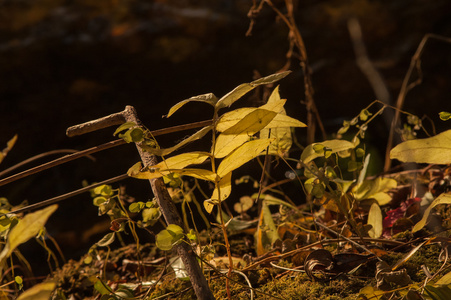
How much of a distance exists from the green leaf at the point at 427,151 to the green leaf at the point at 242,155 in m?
0.20

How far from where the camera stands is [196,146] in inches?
60.8

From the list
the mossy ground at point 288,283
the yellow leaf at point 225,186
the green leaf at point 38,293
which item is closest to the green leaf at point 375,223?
the mossy ground at point 288,283

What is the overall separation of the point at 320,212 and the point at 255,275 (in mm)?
316

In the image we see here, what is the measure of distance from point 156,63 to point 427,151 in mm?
1749

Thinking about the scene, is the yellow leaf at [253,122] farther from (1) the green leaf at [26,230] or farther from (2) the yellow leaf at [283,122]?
(1) the green leaf at [26,230]

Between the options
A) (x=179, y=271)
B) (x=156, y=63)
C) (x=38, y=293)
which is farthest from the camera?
(x=156, y=63)

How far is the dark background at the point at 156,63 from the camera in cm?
207

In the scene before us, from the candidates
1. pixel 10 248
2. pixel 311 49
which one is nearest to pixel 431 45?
pixel 311 49

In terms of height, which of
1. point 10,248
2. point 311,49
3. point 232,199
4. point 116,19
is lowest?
point 232,199

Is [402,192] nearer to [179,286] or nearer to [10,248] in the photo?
[179,286]

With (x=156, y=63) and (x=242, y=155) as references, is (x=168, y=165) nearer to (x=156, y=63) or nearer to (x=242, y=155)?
(x=242, y=155)

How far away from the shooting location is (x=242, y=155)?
58 centimetres

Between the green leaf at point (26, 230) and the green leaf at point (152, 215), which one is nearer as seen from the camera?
the green leaf at point (26, 230)

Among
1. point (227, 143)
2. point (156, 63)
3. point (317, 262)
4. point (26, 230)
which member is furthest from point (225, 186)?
point (156, 63)
